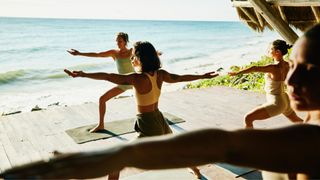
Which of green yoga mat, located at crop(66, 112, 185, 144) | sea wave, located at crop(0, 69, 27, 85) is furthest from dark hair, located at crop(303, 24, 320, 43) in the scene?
sea wave, located at crop(0, 69, 27, 85)

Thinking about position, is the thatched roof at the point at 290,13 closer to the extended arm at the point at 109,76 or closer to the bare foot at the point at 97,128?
the extended arm at the point at 109,76

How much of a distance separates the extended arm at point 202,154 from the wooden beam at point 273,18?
446cm

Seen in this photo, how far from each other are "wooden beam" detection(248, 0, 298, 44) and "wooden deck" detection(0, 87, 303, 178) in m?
2.07

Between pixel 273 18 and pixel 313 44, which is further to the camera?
pixel 273 18

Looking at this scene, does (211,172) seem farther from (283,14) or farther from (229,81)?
(229,81)

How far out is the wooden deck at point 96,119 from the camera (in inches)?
216

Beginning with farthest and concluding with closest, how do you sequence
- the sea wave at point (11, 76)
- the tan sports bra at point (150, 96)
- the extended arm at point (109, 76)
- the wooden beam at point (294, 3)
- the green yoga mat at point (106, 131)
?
the sea wave at point (11, 76)
the green yoga mat at point (106, 131)
the wooden beam at point (294, 3)
the tan sports bra at point (150, 96)
the extended arm at point (109, 76)

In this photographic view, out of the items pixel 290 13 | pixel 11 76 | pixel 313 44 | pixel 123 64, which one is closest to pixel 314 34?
pixel 313 44

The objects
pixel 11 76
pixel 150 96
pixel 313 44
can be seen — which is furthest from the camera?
pixel 11 76

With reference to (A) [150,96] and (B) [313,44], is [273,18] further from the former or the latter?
(B) [313,44]

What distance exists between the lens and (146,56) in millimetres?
3838

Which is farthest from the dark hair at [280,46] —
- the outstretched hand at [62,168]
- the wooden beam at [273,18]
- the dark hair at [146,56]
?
the outstretched hand at [62,168]

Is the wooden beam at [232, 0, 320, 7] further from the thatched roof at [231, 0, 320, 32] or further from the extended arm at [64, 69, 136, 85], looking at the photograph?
the extended arm at [64, 69, 136, 85]

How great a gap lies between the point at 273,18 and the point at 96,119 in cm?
423
